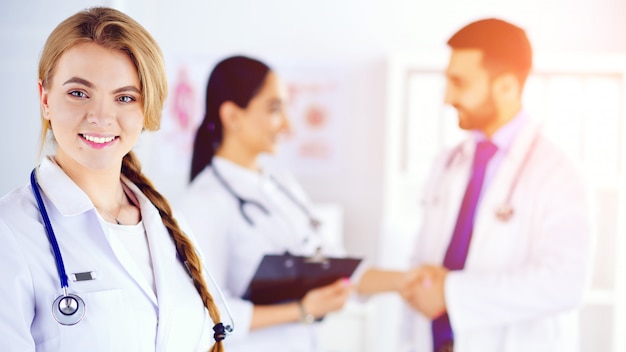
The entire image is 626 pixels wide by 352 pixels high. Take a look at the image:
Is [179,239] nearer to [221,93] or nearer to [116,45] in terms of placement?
[116,45]

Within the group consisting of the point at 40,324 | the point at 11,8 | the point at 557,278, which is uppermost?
the point at 11,8

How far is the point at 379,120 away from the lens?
2672 millimetres

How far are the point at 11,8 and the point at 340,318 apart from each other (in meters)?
1.66

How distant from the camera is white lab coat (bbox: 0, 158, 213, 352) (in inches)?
31.9

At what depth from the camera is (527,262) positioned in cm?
157

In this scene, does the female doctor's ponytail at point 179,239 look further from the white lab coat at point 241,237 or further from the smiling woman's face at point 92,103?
the white lab coat at point 241,237

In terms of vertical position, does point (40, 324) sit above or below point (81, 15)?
below

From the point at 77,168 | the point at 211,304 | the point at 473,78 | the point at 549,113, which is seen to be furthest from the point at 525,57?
the point at 77,168

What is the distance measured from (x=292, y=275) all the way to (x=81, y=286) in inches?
33.5

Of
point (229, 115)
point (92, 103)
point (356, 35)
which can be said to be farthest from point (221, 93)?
point (356, 35)

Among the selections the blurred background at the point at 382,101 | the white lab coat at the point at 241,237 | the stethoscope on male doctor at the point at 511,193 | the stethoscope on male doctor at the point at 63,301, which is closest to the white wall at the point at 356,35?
the blurred background at the point at 382,101

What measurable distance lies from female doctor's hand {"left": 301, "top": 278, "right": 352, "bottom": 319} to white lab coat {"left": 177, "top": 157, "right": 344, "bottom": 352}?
54mm

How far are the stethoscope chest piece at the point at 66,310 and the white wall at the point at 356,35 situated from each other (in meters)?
1.26

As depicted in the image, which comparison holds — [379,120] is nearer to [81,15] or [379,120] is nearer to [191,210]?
[191,210]
